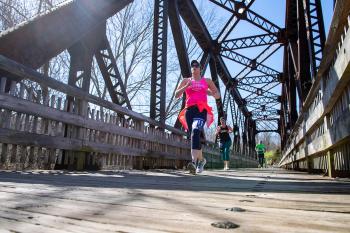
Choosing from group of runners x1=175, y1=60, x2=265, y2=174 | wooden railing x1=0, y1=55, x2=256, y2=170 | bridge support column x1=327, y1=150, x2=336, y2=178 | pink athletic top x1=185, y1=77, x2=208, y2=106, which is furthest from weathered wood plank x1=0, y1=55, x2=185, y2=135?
bridge support column x1=327, y1=150, x2=336, y2=178

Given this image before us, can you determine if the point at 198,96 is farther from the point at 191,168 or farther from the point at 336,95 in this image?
the point at 336,95

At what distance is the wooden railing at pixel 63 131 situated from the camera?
423 cm

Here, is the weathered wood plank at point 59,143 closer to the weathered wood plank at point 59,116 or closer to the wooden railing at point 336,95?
the weathered wood plank at point 59,116

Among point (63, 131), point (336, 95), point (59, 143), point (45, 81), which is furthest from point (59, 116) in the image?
point (336, 95)

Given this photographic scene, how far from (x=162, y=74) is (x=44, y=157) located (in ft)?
15.6

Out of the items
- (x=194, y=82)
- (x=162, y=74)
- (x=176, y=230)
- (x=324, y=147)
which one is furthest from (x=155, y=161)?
(x=176, y=230)

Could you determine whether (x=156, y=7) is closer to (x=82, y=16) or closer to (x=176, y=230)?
(x=82, y=16)

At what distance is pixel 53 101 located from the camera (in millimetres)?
4898

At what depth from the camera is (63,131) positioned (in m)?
5.19

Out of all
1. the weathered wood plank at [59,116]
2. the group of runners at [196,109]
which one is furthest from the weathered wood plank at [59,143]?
the group of runners at [196,109]

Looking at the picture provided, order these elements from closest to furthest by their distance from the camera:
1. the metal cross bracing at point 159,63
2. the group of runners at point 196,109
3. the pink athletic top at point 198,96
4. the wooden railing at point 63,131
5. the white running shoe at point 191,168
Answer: the wooden railing at point 63,131 < the white running shoe at point 191,168 < the group of runners at point 196,109 < the pink athletic top at point 198,96 < the metal cross bracing at point 159,63

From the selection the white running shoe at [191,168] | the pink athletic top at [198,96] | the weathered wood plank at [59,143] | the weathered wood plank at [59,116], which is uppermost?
the pink athletic top at [198,96]

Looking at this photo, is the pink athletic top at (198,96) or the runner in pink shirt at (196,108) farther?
the pink athletic top at (198,96)

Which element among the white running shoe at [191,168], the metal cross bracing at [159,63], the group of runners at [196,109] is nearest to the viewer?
the white running shoe at [191,168]
